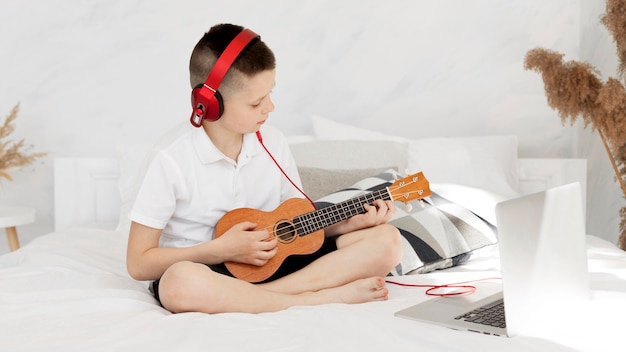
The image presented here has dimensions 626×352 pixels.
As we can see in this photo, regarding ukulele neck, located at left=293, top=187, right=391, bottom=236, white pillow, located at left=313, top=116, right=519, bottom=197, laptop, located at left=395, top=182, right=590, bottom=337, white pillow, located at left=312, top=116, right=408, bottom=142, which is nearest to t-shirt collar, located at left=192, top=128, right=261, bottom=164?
ukulele neck, located at left=293, top=187, right=391, bottom=236

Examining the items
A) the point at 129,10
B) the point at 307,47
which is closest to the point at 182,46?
the point at 129,10

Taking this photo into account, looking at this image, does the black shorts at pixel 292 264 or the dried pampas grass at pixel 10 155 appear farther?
the dried pampas grass at pixel 10 155

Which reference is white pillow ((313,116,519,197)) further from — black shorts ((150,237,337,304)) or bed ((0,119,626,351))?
black shorts ((150,237,337,304))

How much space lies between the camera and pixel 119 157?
2.83 m

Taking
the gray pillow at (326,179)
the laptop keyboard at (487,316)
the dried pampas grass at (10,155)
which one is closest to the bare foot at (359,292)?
the laptop keyboard at (487,316)

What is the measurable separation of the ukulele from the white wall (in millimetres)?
1377

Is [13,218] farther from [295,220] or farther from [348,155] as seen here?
[295,220]

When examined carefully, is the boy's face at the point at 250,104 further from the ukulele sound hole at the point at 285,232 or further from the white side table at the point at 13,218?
the white side table at the point at 13,218

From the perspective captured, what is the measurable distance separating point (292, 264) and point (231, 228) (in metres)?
0.19

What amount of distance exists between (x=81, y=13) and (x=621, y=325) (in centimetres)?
239

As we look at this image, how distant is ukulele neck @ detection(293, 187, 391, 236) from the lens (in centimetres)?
172

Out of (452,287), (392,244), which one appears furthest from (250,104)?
(452,287)

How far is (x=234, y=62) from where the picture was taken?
167 centimetres

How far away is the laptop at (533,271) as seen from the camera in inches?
48.8
